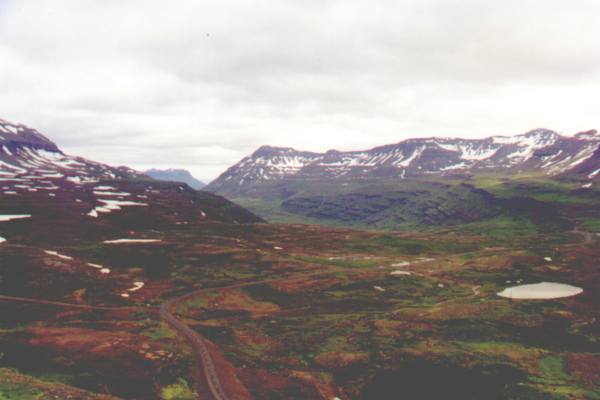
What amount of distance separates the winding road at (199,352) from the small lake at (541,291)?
242ft

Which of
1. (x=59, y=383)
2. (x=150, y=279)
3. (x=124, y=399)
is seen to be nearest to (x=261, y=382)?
(x=124, y=399)

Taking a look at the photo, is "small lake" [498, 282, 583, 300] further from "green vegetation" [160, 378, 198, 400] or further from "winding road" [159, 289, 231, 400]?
"green vegetation" [160, 378, 198, 400]

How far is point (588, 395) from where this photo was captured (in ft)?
177

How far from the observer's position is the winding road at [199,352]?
50.5 metres

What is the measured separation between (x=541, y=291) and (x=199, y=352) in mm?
91585

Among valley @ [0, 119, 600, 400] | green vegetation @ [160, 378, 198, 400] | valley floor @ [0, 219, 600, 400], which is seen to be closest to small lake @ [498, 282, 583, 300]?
valley @ [0, 119, 600, 400]

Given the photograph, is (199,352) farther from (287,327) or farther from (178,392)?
(287,327)

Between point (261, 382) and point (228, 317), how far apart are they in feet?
111

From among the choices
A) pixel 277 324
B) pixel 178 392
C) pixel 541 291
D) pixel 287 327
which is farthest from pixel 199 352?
pixel 541 291

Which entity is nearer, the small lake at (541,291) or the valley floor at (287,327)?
the valley floor at (287,327)

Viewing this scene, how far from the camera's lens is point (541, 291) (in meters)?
117

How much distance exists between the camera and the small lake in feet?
360

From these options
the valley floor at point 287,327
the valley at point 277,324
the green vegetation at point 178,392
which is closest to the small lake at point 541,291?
the valley at point 277,324

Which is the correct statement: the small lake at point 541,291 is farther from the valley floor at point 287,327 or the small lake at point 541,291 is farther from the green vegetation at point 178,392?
the green vegetation at point 178,392
